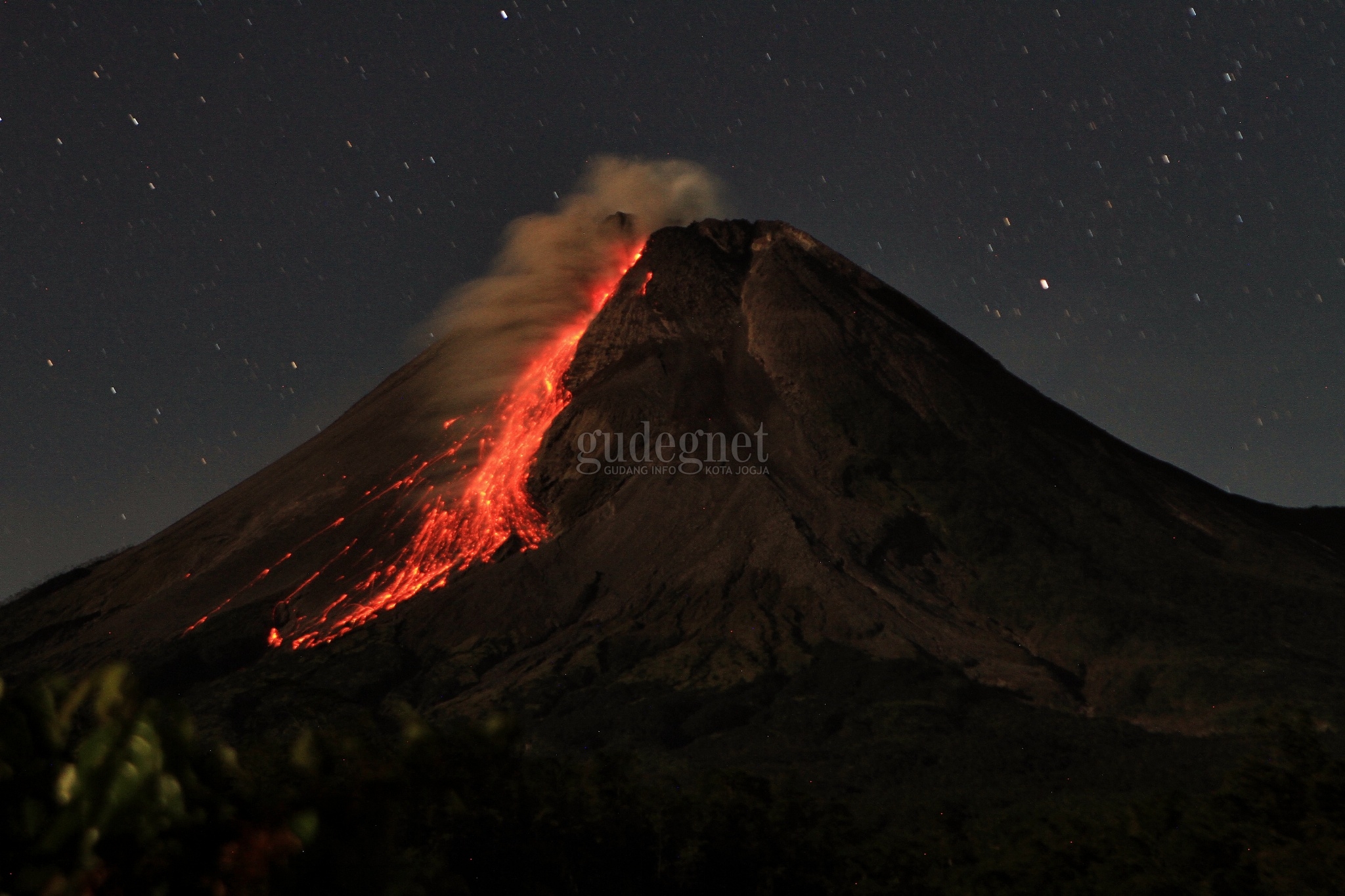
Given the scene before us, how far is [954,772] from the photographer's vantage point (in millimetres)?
55500

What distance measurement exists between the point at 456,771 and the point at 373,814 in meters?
14.2

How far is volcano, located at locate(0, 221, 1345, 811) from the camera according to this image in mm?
62562

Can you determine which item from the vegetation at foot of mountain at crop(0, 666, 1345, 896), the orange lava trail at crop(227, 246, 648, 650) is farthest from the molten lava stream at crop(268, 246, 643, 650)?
the vegetation at foot of mountain at crop(0, 666, 1345, 896)

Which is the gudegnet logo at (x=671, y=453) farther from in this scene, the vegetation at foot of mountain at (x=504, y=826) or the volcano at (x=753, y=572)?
the vegetation at foot of mountain at (x=504, y=826)

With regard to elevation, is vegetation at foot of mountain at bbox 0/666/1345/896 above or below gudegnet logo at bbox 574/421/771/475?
below

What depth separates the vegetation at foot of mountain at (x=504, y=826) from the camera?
5852mm

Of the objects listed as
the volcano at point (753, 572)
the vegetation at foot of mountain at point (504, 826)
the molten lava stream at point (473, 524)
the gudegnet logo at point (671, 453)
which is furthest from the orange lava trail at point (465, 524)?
the vegetation at foot of mountain at point (504, 826)

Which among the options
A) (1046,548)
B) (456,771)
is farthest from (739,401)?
(456,771)

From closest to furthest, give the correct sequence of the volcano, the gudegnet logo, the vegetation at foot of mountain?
the vegetation at foot of mountain → the volcano → the gudegnet logo

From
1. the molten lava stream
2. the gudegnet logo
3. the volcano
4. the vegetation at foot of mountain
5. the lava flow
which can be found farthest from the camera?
the gudegnet logo

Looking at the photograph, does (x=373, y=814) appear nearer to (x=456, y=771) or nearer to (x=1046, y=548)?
(x=456, y=771)

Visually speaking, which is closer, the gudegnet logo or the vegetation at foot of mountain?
the vegetation at foot of mountain

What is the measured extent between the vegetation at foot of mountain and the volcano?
1920cm

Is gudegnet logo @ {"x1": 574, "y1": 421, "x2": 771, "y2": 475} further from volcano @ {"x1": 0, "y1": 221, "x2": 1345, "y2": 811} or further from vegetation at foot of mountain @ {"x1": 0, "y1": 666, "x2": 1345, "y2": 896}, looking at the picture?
vegetation at foot of mountain @ {"x1": 0, "y1": 666, "x2": 1345, "y2": 896}
